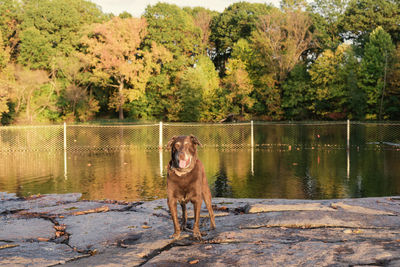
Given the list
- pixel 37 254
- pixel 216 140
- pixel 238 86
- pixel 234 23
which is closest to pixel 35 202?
pixel 37 254

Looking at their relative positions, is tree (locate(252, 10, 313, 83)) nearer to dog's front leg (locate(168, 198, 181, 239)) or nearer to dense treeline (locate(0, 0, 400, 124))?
dense treeline (locate(0, 0, 400, 124))

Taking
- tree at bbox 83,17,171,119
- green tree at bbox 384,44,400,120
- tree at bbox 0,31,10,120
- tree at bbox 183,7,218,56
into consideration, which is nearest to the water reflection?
tree at bbox 0,31,10,120

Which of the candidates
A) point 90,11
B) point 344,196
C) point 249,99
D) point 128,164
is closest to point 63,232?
point 344,196

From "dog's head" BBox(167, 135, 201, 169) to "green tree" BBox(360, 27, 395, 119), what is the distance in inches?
1639

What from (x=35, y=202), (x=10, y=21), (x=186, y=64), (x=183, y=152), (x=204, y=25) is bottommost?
(x=35, y=202)

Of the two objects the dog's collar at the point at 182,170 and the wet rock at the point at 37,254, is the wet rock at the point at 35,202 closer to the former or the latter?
the wet rock at the point at 37,254

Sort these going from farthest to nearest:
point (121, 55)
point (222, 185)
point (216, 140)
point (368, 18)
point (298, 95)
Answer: point (121, 55)
point (368, 18)
point (298, 95)
point (216, 140)
point (222, 185)

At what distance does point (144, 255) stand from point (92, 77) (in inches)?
1968

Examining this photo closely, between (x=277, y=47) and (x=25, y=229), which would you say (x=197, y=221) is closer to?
(x=25, y=229)

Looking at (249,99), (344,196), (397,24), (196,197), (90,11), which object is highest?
(90,11)

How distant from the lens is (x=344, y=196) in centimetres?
870

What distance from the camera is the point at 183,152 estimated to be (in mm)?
4277

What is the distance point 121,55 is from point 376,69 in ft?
94.1

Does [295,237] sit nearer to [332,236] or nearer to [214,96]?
[332,236]
